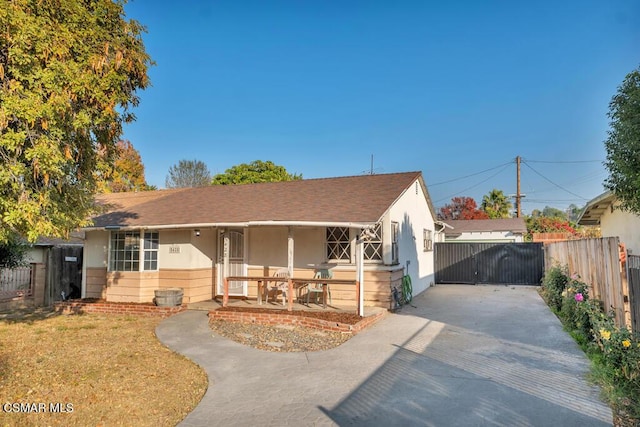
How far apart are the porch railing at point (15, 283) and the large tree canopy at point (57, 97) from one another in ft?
24.0

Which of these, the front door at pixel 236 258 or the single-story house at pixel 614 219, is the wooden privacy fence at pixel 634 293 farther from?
the front door at pixel 236 258

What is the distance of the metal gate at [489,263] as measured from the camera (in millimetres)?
17625

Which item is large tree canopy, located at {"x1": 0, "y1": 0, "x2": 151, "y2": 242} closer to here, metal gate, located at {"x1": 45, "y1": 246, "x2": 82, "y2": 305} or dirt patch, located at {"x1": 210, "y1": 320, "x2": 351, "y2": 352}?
dirt patch, located at {"x1": 210, "y1": 320, "x2": 351, "y2": 352}

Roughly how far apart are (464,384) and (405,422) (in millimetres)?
1472

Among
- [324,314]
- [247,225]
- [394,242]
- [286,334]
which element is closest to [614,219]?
[394,242]

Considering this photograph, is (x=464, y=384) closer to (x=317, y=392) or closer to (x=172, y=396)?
(x=317, y=392)

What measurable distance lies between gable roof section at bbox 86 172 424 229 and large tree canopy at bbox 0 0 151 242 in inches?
90.8

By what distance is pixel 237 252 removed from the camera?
11.9 meters

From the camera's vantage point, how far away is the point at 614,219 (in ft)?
40.5

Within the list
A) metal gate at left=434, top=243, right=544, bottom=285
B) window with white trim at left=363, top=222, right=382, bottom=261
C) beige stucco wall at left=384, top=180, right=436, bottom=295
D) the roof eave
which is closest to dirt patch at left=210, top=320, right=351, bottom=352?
the roof eave

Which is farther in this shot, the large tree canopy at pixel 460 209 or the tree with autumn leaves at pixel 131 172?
the large tree canopy at pixel 460 209

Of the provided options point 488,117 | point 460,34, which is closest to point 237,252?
point 460,34

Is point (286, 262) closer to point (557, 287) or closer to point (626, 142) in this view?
point (557, 287)

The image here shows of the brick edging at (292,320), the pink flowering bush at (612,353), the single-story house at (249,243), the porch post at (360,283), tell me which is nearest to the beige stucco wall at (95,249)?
the single-story house at (249,243)
